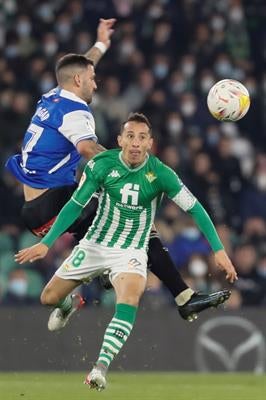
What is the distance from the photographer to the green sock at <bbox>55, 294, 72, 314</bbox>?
1197 cm

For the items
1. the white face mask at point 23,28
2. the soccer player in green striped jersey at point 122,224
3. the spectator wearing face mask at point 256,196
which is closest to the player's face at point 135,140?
the soccer player in green striped jersey at point 122,224

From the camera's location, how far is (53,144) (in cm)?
1188

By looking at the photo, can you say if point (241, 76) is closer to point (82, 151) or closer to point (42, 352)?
point (42, 352)

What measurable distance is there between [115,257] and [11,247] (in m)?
5.57

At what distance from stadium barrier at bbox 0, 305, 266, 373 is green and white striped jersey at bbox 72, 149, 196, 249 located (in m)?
4.42

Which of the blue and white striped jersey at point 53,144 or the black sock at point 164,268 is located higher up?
the blue and white striped jersey at point 53,144

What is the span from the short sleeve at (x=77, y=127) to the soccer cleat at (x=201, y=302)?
1.51 m

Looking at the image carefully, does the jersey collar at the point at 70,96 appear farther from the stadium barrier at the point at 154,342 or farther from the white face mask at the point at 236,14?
the white face mask at the point at 236,14

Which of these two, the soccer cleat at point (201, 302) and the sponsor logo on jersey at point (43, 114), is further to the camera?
the sponsor logo on jersey at point (43, 114)

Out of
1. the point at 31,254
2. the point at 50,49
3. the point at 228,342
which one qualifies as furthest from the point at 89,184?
the point at 50,49

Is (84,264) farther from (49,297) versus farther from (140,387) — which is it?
(140,387)

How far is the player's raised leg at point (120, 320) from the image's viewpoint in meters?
10.7

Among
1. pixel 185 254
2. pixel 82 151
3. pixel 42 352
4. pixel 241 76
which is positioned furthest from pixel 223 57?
pixel 82 151

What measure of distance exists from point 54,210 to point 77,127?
2.51 ft
